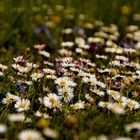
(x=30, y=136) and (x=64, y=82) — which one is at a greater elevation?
(x=64, y=82)

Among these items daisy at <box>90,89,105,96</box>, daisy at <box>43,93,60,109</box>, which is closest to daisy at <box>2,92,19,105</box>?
daisy at <box>43,93,60,109</box>

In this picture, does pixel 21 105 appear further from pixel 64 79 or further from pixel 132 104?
pixel 132 104

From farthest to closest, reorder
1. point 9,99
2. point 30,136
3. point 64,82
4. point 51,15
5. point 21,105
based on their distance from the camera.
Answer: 1. point 51,15
2. point 64,82
3. point 9,99
4. point 21,105
5. point 30,136

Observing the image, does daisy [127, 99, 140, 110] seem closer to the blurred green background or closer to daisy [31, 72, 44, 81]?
daisy [31, 72, 44, 81]

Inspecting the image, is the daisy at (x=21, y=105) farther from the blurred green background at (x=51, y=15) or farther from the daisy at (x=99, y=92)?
the blurred green background at (x=51, y=15)

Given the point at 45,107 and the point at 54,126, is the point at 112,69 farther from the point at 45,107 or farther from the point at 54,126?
the point at 54,126

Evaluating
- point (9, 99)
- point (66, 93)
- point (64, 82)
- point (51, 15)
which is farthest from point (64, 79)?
point (51, 15)

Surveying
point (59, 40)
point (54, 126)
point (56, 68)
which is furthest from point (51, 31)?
point (54, 126)

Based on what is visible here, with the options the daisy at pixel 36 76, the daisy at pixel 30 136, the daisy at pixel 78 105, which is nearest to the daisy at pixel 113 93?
the daisy at pixel 78 105

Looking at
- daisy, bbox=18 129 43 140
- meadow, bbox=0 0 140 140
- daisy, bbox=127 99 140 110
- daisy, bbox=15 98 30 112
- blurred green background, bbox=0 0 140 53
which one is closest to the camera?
daisy, bbox=18 129 43 140
